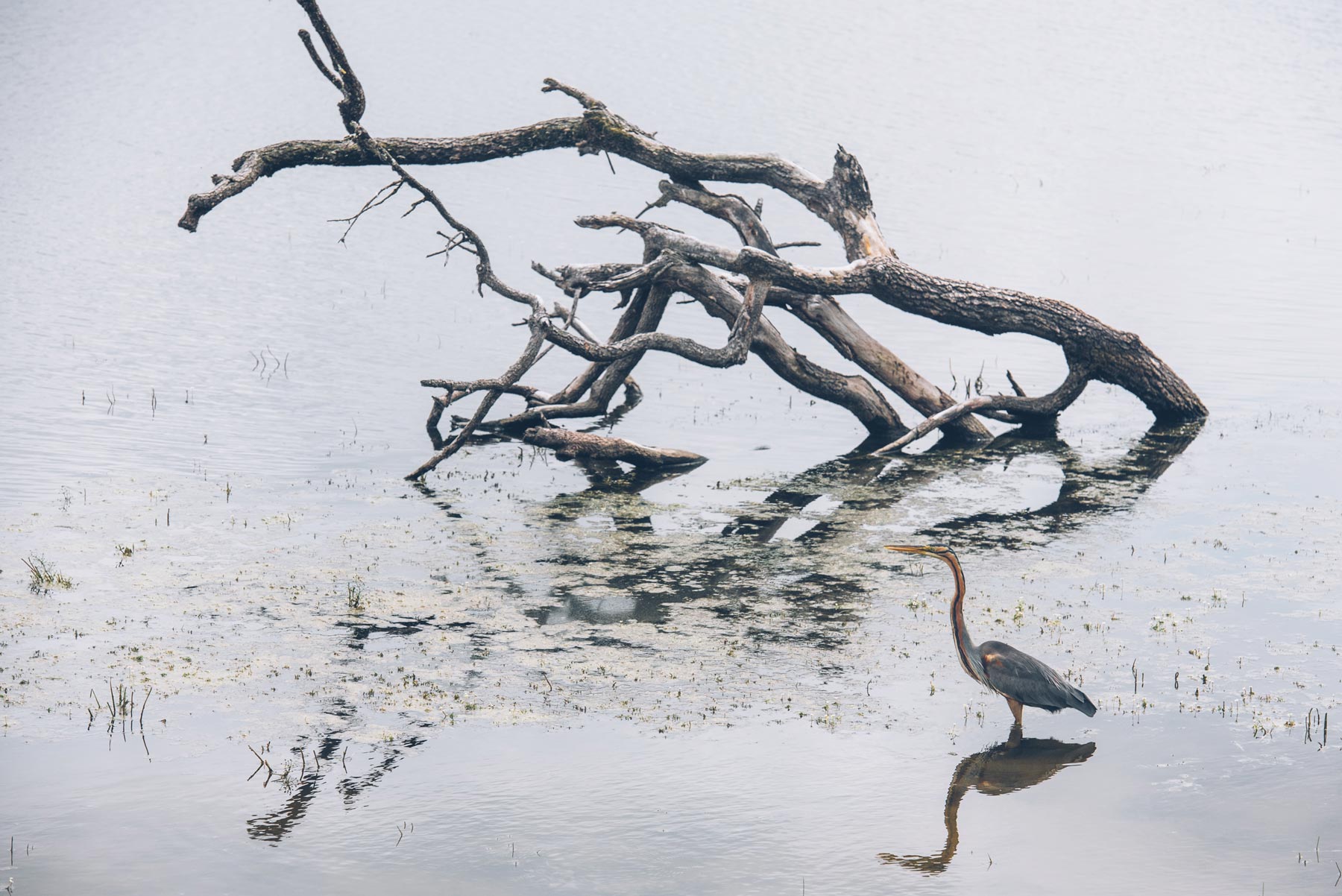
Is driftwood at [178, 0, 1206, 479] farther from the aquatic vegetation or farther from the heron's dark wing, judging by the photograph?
the heron's dark wing

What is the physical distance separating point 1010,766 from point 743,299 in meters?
9.92

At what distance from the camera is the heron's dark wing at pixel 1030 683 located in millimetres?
9453

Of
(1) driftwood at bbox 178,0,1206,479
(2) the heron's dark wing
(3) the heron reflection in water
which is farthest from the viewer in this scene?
(1) driftwood at bbox 178,0,1206,479

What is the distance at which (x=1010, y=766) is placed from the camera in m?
9.27

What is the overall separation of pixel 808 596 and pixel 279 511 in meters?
5.69

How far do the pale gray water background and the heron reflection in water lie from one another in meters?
0.09

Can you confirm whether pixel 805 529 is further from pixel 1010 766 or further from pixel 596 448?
pixel 1010 766

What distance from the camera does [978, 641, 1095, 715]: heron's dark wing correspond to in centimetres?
945

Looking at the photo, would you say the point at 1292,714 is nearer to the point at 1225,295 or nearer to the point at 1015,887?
the point at 1015,887

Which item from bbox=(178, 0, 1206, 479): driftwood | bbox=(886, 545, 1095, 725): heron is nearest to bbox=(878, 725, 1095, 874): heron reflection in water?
bbox=(886, 545, 1095, 725): heron

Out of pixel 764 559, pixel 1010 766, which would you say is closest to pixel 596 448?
pixel 764 559

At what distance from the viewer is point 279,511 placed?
574 inches

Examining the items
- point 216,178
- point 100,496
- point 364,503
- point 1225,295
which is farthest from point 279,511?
point 1225,295

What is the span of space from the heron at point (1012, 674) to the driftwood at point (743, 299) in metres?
7.80
